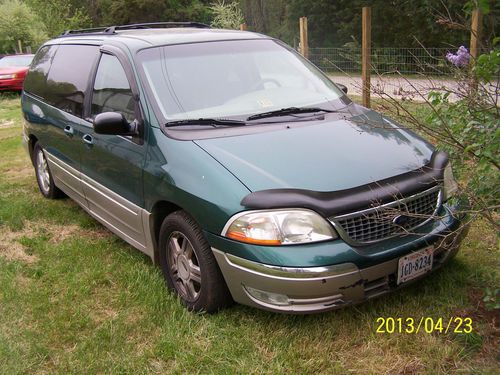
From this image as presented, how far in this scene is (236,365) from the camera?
273cm

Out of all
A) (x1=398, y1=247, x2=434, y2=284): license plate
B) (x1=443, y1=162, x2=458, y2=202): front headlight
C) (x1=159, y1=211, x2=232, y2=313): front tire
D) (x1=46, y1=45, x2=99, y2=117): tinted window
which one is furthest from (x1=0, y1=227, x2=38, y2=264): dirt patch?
(x1=443, y1=162, x2=458, y2=202): front headlight

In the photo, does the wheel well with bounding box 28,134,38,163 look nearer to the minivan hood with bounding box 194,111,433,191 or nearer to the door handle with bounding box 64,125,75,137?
the door handle with bounding box 64,125,75,137

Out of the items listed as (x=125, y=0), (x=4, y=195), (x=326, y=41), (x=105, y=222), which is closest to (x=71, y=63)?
(x=105, y=222)

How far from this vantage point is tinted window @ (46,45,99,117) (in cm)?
439

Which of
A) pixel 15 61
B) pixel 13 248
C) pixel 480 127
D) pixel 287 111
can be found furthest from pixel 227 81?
pixel 15 61

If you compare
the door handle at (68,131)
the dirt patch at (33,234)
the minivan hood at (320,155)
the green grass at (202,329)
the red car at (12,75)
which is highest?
the minivan hood at (320,155)

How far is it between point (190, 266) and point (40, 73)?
3407 millimetres

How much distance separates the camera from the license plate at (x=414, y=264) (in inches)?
112

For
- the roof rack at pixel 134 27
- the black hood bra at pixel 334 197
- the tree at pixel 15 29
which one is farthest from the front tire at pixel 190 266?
the tree at pixel 15 29

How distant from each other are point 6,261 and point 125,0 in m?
42.5

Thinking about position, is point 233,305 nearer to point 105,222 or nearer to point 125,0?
point 105,222

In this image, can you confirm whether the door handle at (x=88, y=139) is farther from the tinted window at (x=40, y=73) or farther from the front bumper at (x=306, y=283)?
the front bumper at (x=306, y=283)

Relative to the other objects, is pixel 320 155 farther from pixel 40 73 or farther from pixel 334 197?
pixel 40 73

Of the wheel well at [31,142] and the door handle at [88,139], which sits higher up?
the door handle at [88,139]
